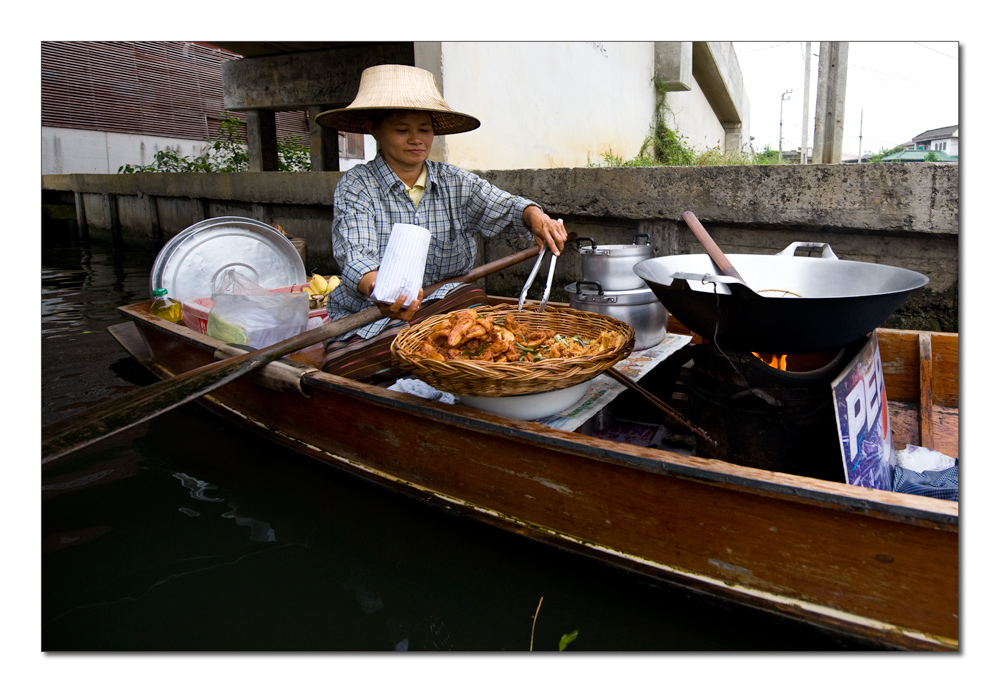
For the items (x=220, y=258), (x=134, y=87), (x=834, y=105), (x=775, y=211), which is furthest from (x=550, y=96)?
(x=134, y=87)

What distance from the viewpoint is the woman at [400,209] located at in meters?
3.13

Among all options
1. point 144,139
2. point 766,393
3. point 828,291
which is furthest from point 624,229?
point 144,139

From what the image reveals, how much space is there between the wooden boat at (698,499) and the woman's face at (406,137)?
1221 mm

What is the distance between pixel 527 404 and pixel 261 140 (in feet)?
28.2

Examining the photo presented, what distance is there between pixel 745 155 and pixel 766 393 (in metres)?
6.18

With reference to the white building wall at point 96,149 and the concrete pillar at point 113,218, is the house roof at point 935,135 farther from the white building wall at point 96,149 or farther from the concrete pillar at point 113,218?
the concrete pillar at point 113,218

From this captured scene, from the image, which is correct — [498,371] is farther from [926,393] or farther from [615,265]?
[926,393]

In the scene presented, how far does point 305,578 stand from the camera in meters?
2.47

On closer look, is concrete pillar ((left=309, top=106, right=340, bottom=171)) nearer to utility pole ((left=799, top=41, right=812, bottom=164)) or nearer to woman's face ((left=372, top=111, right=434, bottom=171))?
woman's face ((left=372, top=111, right=434, bottom=171))

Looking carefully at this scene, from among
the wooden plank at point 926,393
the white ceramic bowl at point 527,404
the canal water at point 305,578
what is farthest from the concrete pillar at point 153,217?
the wooden plank at point 926,393

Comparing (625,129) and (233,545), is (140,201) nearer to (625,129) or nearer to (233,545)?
(625,129)

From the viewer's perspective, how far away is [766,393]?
2201 millimetres

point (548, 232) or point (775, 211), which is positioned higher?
point (775, 211)

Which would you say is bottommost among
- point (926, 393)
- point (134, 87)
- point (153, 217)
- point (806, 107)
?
point (926, 393)
